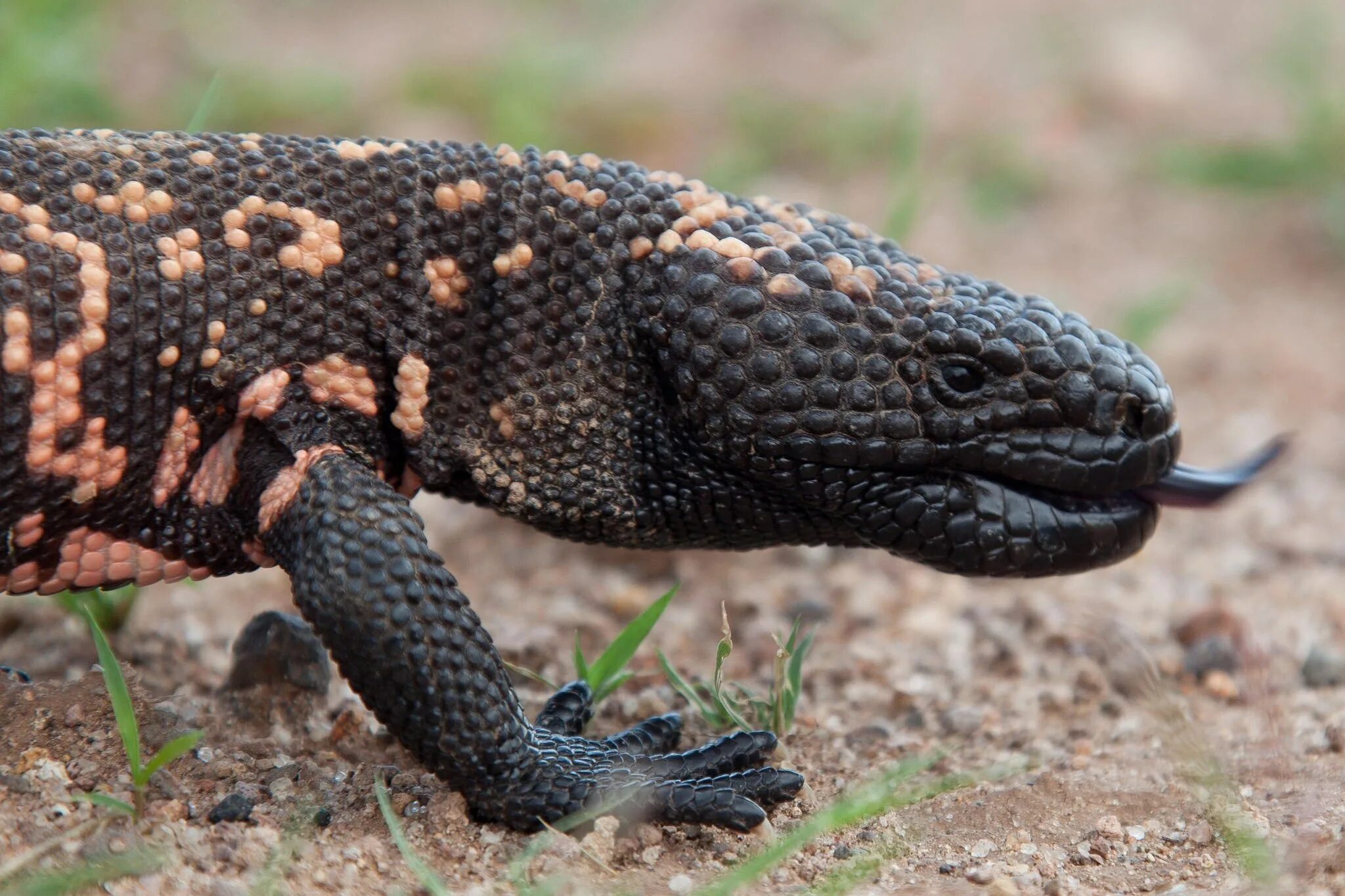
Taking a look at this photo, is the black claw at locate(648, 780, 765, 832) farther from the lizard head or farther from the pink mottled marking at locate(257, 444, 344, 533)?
the pink mottled marking at locate(257, 444, 344, 533)

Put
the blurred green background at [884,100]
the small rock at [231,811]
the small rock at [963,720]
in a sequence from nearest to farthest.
A: the small rock at [231,811], the small rock at [963,720], the blurred green background at [884,100]

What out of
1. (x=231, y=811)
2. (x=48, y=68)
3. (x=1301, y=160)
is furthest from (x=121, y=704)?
(x=1301, y=160)

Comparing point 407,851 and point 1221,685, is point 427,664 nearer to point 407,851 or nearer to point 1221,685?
point 407,851

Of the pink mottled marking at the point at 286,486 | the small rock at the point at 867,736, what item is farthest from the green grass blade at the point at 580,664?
the pink mottled marking at the point at 286,486

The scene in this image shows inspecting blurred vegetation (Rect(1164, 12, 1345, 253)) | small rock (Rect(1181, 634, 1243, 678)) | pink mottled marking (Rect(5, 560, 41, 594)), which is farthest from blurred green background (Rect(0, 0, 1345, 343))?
pink mottled marking (Rect(5, 560, 41, 594))

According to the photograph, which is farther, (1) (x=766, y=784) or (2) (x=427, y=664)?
(1) (x=766, y=784)

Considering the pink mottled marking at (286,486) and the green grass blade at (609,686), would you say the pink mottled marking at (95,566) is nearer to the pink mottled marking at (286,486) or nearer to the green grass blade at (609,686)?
the pink mottled marking at (286,486)

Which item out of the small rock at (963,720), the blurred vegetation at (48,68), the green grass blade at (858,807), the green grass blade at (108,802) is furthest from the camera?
the blurred vegetation at (48,68)

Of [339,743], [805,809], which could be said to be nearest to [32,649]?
[339,743]
